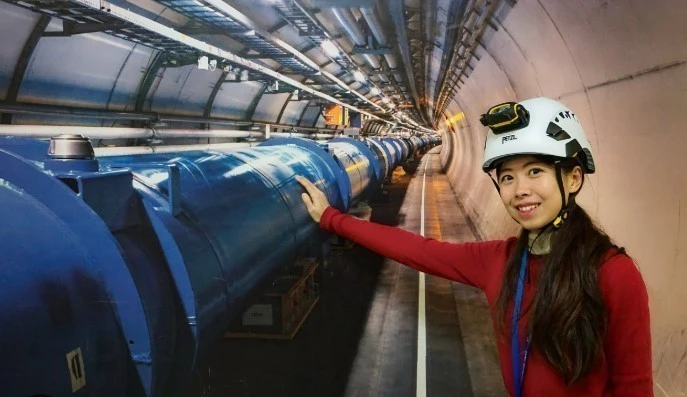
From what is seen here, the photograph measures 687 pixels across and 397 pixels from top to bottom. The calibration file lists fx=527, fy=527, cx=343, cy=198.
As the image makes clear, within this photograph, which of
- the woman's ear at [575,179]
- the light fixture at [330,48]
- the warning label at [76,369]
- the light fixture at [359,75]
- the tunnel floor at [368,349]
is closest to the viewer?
the warning label at [76,369]

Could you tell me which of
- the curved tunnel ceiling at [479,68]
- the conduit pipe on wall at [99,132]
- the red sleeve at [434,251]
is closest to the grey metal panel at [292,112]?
the curved tunnel ceiling at [479,68]

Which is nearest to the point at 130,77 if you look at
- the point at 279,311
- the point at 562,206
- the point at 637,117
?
the point at 279,311

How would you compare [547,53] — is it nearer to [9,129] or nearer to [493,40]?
[493,40]

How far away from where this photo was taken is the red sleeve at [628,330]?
1576 mm

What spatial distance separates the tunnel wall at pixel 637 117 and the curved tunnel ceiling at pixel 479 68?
1 cm

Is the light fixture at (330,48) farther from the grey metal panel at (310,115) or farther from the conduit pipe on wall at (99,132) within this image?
the grey metal panel at (310,115)

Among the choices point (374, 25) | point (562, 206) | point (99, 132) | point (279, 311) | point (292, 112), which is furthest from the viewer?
point (292, 112)

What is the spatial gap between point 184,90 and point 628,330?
11.2m

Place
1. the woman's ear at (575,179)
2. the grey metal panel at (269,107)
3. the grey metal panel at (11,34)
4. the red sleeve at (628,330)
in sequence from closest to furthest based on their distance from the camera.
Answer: the red sleeve at (628,330), the woman's ear at (575,179), the grey metal panel at (11,34), the grey metal panel at (269,107)

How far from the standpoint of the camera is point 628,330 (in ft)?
5.18

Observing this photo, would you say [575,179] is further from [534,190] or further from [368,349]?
[368,349]

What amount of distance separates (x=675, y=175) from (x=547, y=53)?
294cm

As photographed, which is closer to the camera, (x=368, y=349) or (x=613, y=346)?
(x=613, y=346)

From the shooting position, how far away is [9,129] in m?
5.77
